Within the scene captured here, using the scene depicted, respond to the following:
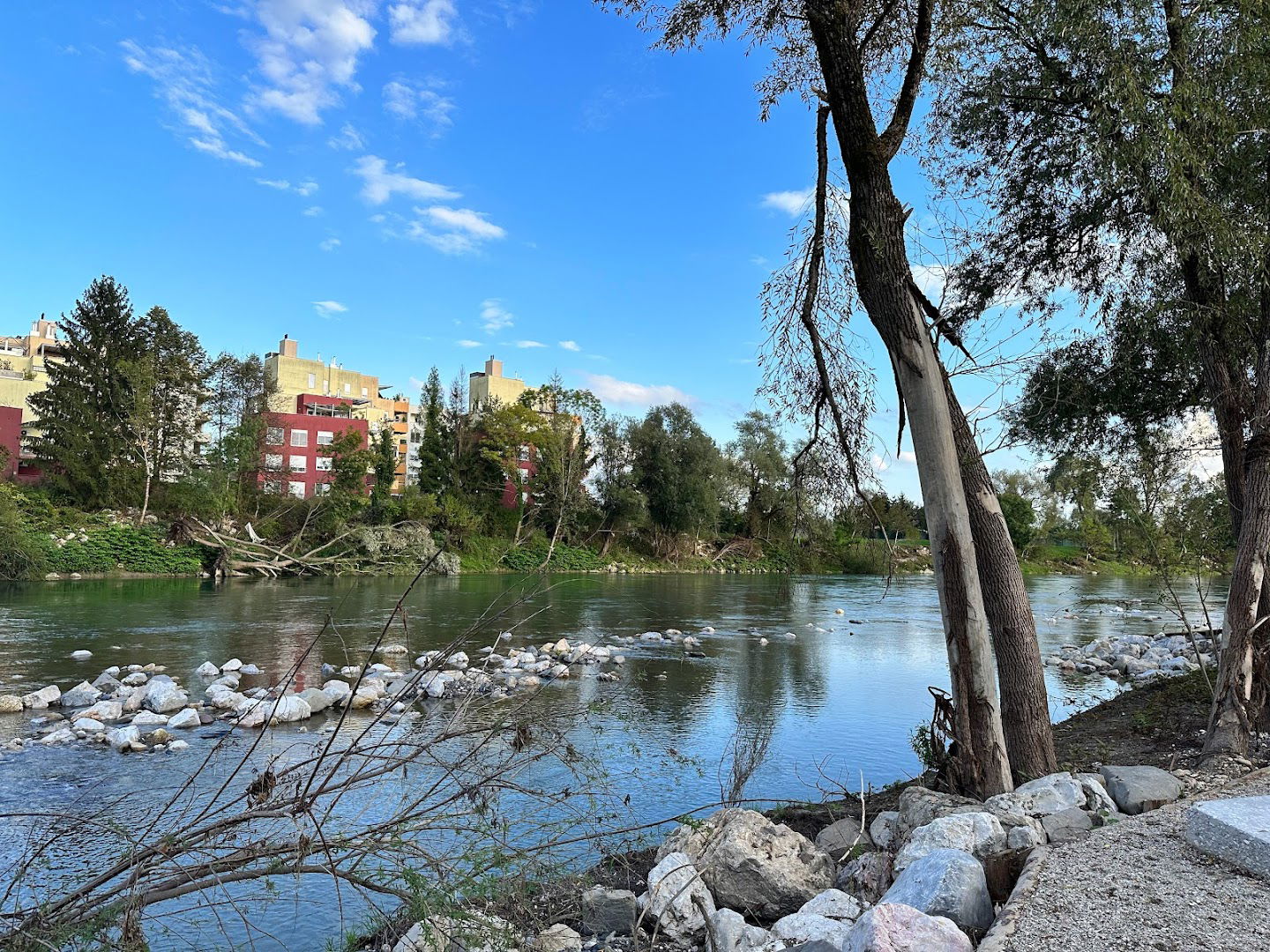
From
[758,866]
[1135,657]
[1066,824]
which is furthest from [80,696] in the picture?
[1135,657]

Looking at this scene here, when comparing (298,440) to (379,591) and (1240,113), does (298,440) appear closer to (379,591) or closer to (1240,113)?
(379,591)

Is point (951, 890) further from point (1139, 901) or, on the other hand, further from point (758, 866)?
point (758, 866)

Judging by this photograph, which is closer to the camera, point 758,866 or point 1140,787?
point 758,866

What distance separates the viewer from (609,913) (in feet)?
14.8

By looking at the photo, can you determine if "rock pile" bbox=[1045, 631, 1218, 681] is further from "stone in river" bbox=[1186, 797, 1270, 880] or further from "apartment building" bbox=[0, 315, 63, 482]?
"apartment building" bbox=[0, 315, 63, 482]

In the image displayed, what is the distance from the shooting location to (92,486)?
1414 inches

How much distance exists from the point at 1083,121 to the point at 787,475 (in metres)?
4.23

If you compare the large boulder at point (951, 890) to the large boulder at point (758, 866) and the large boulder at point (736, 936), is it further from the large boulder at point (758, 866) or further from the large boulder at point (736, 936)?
the large boulder at point (758, 866)

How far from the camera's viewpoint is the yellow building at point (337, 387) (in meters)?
63.5

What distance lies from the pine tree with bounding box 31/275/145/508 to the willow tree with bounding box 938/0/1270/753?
37368mm

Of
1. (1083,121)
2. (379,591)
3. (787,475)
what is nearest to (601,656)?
(787,475)

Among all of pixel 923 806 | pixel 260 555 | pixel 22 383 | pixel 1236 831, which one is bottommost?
pixel 923 806

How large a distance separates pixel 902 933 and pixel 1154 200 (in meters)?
6.52

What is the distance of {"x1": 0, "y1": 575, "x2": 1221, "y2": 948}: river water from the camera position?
23.5 feet
